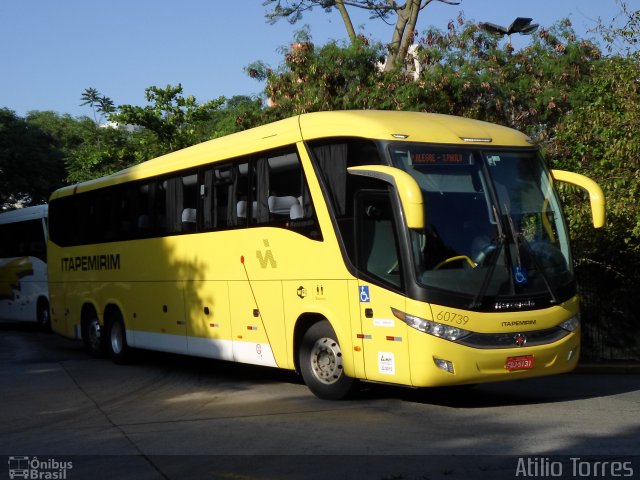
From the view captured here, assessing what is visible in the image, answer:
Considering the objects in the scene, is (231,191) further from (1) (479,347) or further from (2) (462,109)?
(2) (462,109)

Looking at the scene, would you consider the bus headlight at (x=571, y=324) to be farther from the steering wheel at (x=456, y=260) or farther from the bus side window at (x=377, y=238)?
the bus side window at (x=377, y=238)

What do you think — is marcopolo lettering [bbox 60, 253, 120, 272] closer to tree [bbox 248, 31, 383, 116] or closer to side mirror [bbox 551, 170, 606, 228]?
tree [bbox 248, 31, 383, 116]

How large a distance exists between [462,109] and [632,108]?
22.7 feet

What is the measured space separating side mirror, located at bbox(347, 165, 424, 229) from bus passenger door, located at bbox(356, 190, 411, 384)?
14.3 inches

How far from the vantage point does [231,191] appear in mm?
14023

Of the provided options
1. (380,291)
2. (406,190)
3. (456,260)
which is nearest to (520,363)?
(456,260)

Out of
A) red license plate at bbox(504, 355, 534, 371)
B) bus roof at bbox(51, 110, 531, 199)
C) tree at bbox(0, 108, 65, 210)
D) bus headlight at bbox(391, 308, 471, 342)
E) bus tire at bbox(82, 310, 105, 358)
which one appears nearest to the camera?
bus headlight at bbox(391, 308, 471, 342)

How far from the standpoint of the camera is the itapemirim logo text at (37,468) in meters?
→ 8.29

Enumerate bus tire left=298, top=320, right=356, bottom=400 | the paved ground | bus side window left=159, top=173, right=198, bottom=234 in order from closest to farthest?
the paved ground
bus tire left=298, top=320, right=356, bottom=400
bus side window left=159, top=173, right=198, bottom=234

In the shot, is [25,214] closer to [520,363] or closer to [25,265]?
[25,265]

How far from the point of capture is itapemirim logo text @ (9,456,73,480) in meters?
8.29

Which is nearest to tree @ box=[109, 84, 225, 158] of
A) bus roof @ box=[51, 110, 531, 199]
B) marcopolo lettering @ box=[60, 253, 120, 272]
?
marcopolo lettering @ box=[60, 253, 120, 272]

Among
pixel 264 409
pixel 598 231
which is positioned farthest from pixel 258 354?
pixel 598 231

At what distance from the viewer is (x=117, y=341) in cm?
1802
